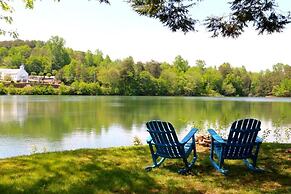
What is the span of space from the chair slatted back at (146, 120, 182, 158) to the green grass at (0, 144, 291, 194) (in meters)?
0.26

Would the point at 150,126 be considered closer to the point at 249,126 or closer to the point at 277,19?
the point at 249,126

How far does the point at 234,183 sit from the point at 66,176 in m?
2.21

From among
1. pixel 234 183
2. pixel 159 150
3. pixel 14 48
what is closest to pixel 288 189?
pixel 234 183

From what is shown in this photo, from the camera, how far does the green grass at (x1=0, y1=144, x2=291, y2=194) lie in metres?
4.46

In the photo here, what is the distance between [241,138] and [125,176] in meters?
1.76

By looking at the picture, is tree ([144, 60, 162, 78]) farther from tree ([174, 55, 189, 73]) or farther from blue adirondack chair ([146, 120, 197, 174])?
blue adirondack chair ([146, 120, 197, 174])

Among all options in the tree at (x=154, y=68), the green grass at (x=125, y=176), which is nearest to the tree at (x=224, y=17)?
the green grass at (x=125, y=176)

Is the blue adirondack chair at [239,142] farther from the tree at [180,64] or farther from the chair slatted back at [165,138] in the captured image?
the tree at [180,64]

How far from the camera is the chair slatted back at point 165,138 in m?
5.38

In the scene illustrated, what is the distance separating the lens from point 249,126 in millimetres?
5383

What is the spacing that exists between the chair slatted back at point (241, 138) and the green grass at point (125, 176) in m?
0.28

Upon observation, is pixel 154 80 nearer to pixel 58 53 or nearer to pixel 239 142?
pixel 58 53

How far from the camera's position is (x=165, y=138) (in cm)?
541

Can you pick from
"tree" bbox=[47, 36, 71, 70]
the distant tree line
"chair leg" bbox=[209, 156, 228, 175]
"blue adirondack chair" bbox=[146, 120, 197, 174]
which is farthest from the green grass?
"tree" bbox=[47, 36, 71, 70]
